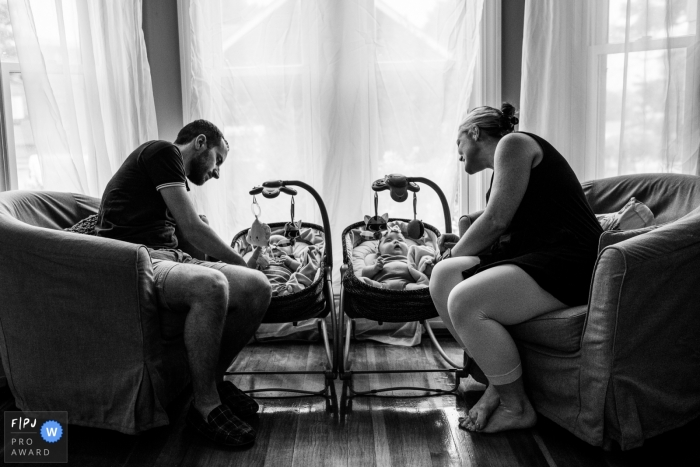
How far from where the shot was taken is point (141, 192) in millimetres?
2371

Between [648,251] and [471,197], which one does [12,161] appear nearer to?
[471,197]

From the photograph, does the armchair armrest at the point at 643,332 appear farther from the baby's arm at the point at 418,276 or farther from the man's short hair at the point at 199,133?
the man's short hair at the point at 199,133

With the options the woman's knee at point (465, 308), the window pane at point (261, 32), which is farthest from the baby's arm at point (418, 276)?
the window pane at point (261, 32)

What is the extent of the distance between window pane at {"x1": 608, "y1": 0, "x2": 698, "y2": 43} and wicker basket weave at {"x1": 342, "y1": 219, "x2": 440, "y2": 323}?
1691 mm

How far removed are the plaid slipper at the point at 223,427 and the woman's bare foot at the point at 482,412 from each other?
0.76 m

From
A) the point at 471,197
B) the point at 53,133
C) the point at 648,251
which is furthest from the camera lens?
the point at 471,197

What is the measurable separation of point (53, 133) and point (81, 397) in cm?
113

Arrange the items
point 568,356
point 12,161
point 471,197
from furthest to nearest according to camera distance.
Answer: point 471,197, point 12,161, point 568,356

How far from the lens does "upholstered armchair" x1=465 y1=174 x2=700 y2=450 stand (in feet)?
6.10

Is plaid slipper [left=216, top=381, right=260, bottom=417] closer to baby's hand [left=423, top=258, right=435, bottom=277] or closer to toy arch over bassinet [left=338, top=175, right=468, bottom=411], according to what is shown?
toy arch over bassinet [left=338, top=175, right=468, bottom=411]

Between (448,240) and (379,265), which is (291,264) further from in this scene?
(448,240)

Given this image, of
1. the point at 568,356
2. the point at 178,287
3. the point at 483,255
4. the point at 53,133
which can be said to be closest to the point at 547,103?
the point at 483,255

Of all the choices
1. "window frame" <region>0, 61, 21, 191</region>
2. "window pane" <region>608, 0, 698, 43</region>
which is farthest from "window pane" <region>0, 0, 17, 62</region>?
"window pane" <region>608, 0, 698, 43</region>

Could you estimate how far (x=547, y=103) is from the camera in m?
3.11
